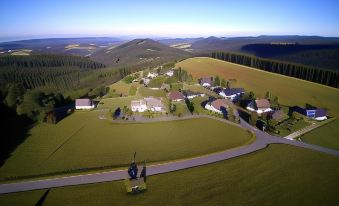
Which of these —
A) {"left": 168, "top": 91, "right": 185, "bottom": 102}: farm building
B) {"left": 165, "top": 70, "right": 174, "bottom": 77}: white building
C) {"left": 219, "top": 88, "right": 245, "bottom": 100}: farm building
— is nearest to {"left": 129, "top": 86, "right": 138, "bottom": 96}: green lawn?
{"left": 168, "top": 91, "right": 185, "bottom": 102}: farm building

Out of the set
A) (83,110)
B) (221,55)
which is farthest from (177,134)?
(221,55)

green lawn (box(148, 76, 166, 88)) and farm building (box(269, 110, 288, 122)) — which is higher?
green lawn (box(148, 76, 166, 88))

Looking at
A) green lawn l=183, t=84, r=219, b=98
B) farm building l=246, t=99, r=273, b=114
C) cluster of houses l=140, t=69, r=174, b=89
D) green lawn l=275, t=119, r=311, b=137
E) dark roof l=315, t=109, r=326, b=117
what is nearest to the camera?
green lawn l=275, t=119, r=311, b=137

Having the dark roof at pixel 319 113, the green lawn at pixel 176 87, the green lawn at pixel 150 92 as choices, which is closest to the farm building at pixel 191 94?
the green lawn at pixel 150 92

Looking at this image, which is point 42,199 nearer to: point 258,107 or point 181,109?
point 181,109

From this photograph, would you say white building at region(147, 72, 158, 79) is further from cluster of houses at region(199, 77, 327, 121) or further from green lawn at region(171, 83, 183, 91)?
cluster of houses at region(199, 77, 327, 121)
